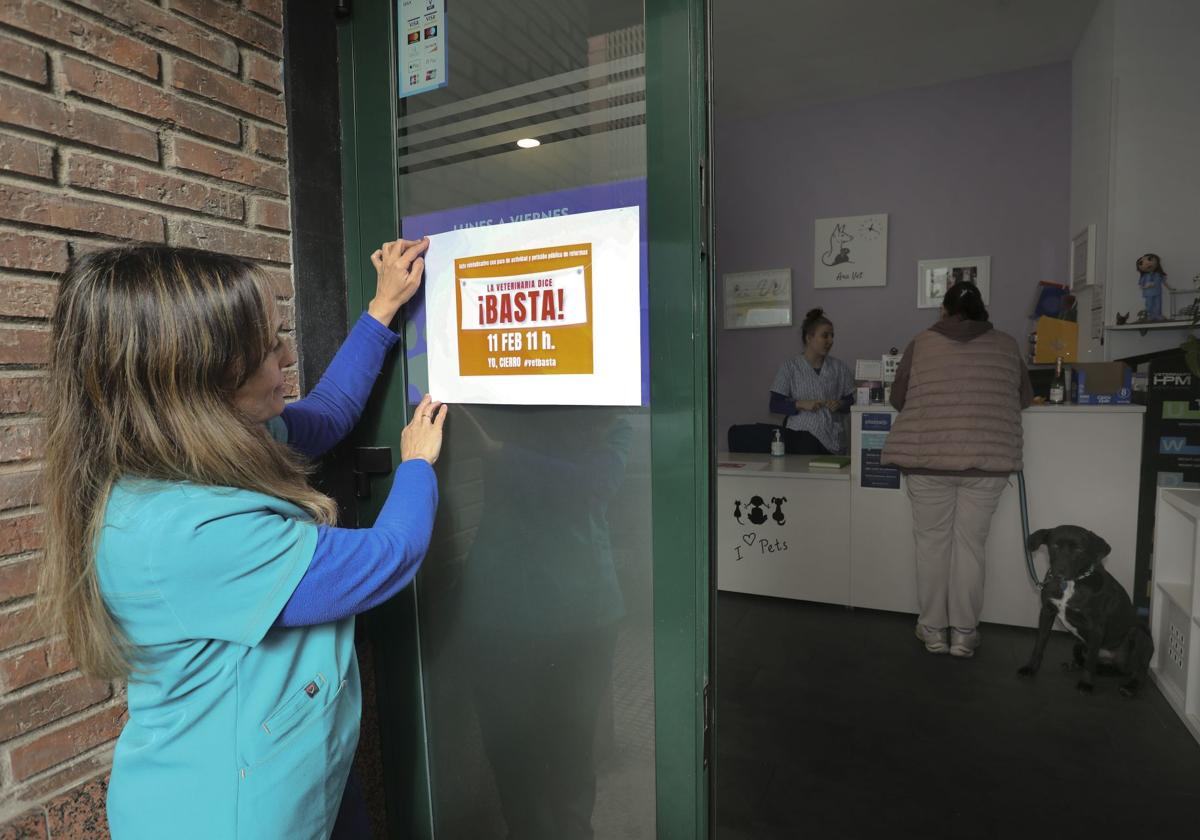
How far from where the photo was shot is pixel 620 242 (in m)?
1.10

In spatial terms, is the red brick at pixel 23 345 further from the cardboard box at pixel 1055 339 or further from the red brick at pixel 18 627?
the cardboard box at pixel 1055 339

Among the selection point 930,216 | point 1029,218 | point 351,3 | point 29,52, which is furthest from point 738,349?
point 29,52

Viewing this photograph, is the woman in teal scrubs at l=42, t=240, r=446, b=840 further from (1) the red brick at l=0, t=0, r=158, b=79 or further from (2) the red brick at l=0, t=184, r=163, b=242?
(1) the red brick at l=0, t=0, r=158, b=79

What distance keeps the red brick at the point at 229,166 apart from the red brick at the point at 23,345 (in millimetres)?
365

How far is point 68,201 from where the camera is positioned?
1.07 metres

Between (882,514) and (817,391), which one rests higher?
(817,391)

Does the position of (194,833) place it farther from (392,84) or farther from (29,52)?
(392,84)

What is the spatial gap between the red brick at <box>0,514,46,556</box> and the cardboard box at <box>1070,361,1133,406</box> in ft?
12.3

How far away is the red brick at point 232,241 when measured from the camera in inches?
48.5

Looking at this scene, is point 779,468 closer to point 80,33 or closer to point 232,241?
point 232,241

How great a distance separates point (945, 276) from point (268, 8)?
186 inches

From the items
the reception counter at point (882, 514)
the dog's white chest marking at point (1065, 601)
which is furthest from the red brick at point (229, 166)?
the dog's white chest marking at point (1065, 601)

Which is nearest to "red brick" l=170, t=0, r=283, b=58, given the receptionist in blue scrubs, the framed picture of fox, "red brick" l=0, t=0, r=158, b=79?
"red brick" l=0, t=0, r=158, b=79

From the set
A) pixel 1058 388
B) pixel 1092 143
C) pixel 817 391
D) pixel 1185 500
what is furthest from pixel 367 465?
pixel 1092 143
